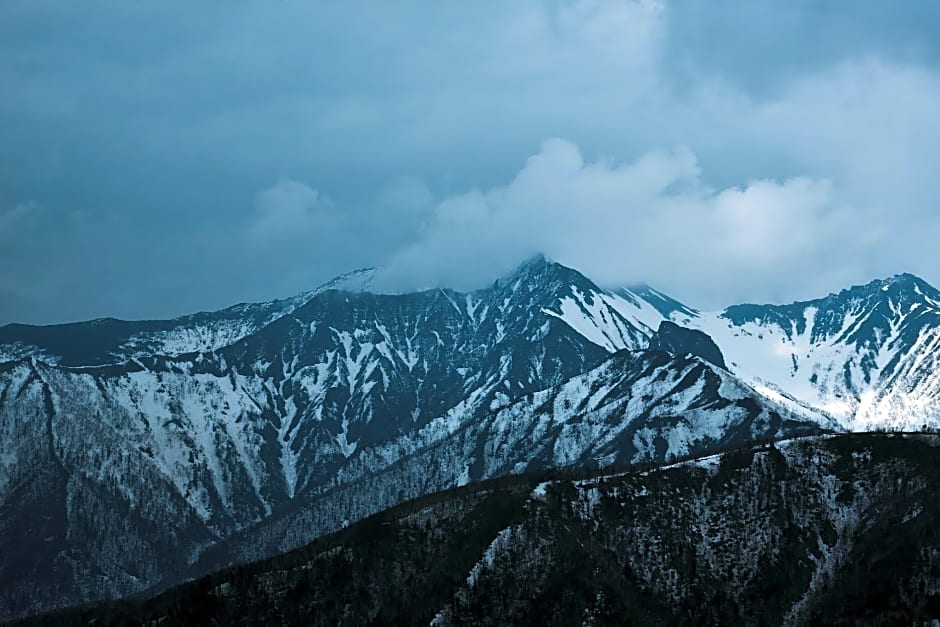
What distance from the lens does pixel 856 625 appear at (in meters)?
191

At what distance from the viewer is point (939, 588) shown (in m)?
191

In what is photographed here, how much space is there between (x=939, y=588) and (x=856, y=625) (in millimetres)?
15921
